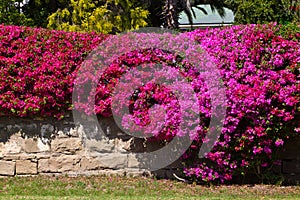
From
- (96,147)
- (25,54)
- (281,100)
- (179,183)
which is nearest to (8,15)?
(25,54)

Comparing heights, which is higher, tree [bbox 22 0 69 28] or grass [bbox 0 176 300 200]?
tree [bbox 22 0 69 28]

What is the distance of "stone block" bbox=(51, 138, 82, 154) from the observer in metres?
7.46

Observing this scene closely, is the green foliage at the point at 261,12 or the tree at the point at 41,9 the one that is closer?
the green foliage at the point at 261,12

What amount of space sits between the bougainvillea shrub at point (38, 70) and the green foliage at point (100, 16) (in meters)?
4.52

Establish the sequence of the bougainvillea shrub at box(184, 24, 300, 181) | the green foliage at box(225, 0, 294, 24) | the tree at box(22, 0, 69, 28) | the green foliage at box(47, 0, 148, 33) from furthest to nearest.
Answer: the tree at box(22, 0, 69, 28) < the green foliage at box(225, 0, 294, 24) < the green foliage at box(47, 0, 148, 33) < the bougainvillea shrub at box(184, 24, 300, 181)

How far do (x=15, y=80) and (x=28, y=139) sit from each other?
93 centimetres

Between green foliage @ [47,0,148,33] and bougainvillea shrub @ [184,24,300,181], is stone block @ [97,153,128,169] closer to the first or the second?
bougainvillea shrub @ [184,24,300,181]

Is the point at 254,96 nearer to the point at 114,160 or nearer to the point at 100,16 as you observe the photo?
the point at 114,160

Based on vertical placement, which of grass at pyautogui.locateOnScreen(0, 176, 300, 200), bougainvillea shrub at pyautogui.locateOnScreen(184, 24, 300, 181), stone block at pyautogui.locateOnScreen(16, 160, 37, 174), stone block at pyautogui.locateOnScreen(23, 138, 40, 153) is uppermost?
bougainvillea shrub at pyautogui.locateOnScreen(184, 24, 300, 181)

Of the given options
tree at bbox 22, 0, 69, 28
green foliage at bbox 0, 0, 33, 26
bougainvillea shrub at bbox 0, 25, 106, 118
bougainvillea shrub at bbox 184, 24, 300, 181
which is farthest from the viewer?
tree at bbox 22, 0, 69, 28

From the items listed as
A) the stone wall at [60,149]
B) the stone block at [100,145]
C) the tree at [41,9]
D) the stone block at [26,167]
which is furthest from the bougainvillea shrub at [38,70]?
the tree at [41,9]

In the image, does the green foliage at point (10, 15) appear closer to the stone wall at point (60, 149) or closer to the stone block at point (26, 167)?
the stone wall at point (60, 149)

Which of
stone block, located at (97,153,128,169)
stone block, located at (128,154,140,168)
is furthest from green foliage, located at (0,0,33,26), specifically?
stone block, located at (128,154,140,168)

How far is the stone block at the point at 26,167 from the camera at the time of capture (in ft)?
24.5
